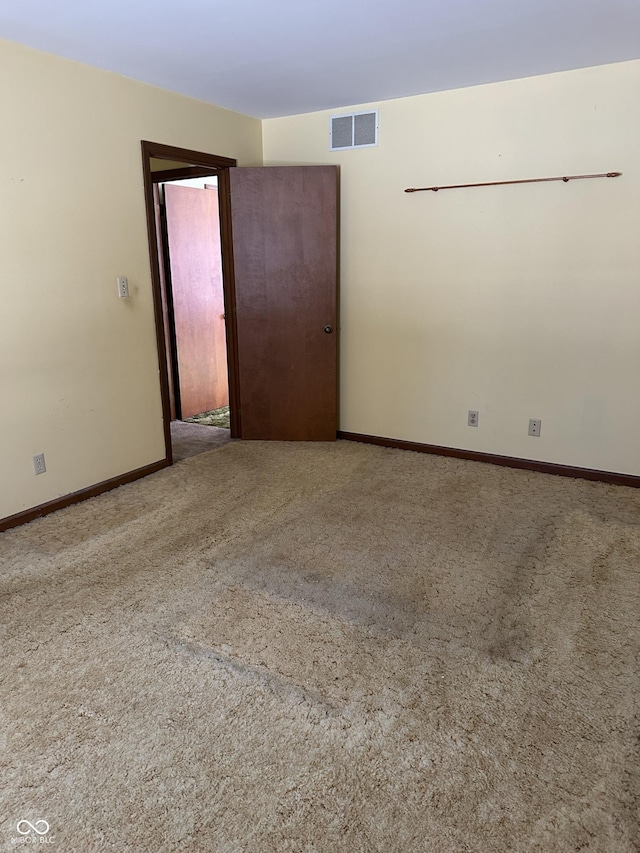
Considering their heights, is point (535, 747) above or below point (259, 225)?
below

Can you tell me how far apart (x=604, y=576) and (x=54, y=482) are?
9.55 ft

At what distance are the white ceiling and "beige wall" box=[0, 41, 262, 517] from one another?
0.19m

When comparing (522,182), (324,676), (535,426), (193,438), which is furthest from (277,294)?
(324,676)

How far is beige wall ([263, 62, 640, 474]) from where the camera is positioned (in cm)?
339

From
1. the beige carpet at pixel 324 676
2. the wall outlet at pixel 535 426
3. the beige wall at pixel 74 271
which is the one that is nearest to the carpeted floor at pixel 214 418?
the beige wall at pixel 74 271

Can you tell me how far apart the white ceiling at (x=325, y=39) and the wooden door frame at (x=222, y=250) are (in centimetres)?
40

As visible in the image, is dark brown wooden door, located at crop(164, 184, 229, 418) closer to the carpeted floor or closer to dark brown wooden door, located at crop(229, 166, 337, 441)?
the carpeted floor

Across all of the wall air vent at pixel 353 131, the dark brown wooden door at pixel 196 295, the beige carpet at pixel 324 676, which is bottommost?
the beige carpet at pixel 324 676

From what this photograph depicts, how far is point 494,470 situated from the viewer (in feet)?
12.8

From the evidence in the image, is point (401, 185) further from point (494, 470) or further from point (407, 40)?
point (494, 470)

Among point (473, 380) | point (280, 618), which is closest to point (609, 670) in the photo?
point (280, 618)

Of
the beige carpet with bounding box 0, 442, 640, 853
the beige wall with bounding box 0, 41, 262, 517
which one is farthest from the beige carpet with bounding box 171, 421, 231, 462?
the beige carpet with bounding box 0, 442, 640, 853

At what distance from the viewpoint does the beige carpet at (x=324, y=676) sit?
148 cm

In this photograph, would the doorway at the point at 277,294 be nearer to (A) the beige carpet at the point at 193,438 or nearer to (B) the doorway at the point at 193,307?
(A) the beige carpet at the point at 193,438
